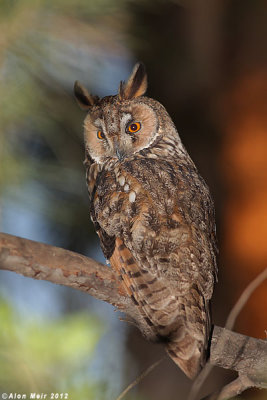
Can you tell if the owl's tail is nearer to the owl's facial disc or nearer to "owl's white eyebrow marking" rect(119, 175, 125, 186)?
"owl's white eyebrow marking" rect(119, 175, 125, 186)

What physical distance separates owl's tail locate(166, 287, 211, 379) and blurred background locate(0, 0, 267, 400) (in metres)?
0.24

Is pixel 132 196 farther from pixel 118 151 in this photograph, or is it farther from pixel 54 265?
pixel 54 265

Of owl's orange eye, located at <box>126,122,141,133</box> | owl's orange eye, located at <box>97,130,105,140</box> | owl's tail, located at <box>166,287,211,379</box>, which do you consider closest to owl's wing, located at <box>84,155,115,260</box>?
owl's orange eye, located at <box>97,130,105,140</box>

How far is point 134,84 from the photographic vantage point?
7.58 ft

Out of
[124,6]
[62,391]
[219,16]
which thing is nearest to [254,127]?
[219,16]

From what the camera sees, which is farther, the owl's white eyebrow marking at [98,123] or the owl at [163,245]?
the owl's white eyebrow marking at [98,123]

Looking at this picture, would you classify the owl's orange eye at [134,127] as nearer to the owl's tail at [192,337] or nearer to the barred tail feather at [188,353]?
→ the owl's tail at [192,337]

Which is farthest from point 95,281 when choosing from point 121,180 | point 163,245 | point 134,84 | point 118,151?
point 134,84

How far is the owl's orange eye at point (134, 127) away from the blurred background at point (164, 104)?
10.2 inches

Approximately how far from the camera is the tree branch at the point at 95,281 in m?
1.20

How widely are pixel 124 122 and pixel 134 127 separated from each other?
0.07 meters

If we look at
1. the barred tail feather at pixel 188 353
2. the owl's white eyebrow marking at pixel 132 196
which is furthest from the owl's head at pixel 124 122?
the barred tail feather at pixel 188 353

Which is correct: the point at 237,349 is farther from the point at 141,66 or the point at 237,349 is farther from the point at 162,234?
the point at 141,66

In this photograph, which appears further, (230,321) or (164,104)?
(164,104)
